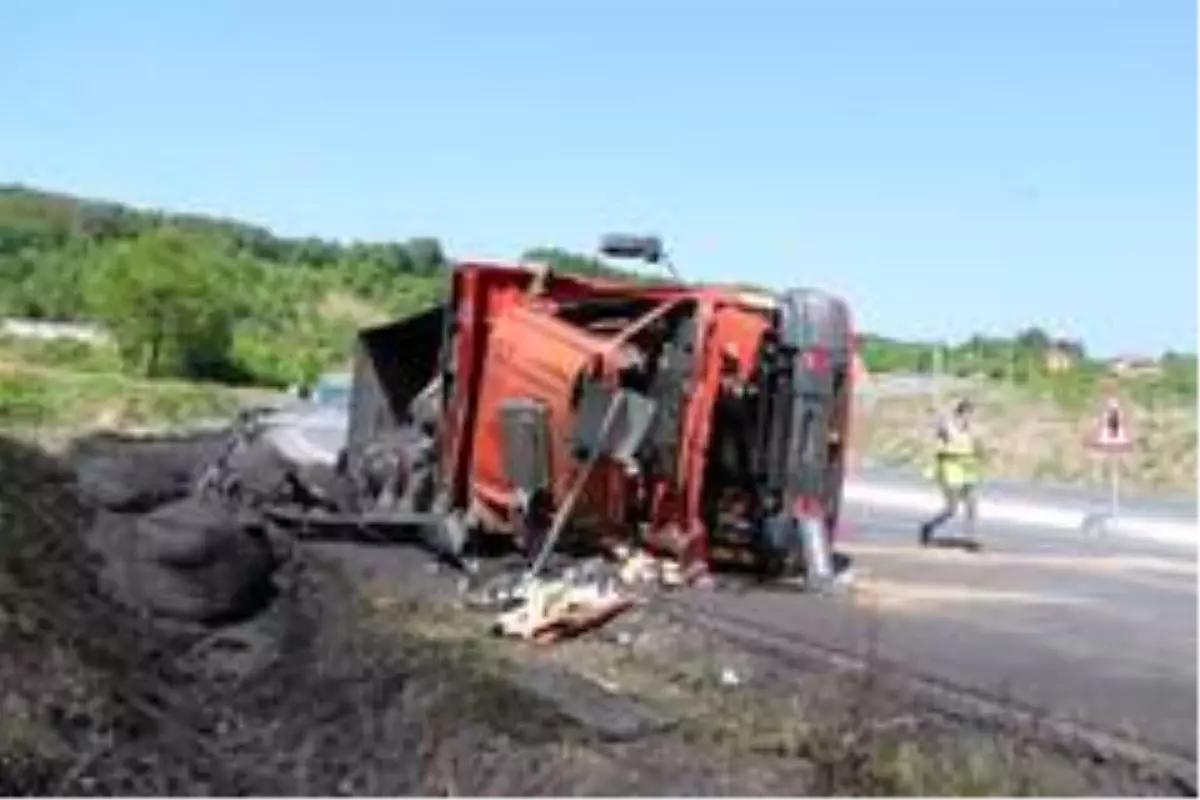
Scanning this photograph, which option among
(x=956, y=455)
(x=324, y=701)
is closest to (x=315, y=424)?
(x=956, y=455)

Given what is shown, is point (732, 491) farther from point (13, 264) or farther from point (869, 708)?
point (13, 264)

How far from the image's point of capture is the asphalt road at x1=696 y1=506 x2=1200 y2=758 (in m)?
14.8

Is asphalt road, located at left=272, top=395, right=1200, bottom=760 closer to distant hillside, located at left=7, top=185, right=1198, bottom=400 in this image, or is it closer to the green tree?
distant hillside, located at left=7, top=185, right=1198, bottom=400

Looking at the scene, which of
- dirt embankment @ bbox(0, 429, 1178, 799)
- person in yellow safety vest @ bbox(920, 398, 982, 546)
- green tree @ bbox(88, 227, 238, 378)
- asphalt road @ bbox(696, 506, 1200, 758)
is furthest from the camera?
green tree @ bbox(88, 227, 238, 378)

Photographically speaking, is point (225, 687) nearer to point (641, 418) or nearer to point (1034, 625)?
point (641, 418)

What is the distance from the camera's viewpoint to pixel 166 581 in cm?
1778

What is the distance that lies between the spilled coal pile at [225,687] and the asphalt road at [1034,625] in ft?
9.61

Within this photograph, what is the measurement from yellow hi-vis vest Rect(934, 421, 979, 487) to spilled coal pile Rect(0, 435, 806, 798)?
33.3ft

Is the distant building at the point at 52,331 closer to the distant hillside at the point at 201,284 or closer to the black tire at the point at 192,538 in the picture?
the distant hillside at the point at 201,284

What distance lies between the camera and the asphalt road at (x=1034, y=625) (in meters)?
14.8

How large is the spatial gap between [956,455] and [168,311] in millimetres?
92501

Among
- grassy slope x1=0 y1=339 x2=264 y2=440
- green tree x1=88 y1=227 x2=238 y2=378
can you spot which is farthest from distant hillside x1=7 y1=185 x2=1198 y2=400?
grassy slope x1=0 y1=339 x2=264 y2=440

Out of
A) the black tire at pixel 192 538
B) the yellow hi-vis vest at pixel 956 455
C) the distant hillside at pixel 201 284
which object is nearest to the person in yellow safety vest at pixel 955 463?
the yellow hi-vis vest at pixel 956 455

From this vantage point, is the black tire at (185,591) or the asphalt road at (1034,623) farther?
the black tire at (185,591)
